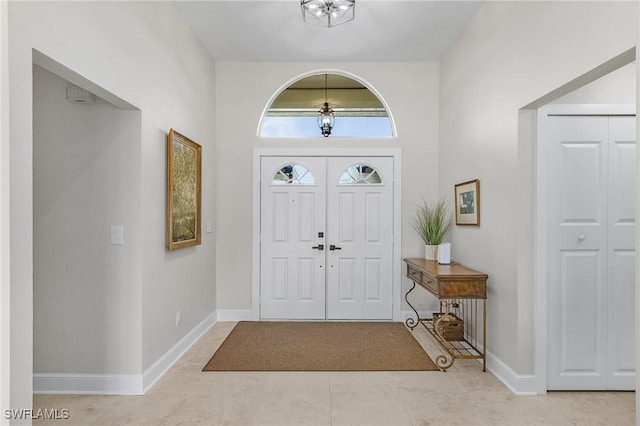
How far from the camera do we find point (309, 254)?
468cm

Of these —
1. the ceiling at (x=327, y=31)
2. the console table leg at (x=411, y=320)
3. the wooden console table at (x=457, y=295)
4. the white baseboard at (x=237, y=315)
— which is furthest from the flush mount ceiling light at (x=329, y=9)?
the white baseboard at (x=237, y=315)

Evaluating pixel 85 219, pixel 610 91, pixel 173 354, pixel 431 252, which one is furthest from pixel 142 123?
pixel 610 91

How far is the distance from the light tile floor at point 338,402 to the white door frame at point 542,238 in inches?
9.9

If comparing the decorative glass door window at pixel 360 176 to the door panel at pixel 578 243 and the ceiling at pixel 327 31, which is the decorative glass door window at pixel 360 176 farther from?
the door panel at pixel 578 243

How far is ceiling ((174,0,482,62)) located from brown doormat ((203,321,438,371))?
3.09 meters

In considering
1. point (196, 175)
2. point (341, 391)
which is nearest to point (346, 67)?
point (196, 175)

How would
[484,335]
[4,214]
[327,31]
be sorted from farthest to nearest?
[327,31]
[484,335]
[4,214]

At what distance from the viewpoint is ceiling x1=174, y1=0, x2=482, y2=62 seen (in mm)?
3424

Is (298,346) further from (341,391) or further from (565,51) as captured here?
(565,51)

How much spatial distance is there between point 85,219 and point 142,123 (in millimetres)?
783

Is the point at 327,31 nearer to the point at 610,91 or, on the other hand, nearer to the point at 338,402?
the point at 610,91

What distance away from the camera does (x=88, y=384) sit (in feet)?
8.96

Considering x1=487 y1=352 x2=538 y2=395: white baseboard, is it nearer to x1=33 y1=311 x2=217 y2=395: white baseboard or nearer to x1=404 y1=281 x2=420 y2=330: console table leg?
x1=404 y1=281 x2=420 y2=330: console table leg

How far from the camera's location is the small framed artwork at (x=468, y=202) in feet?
11.3
